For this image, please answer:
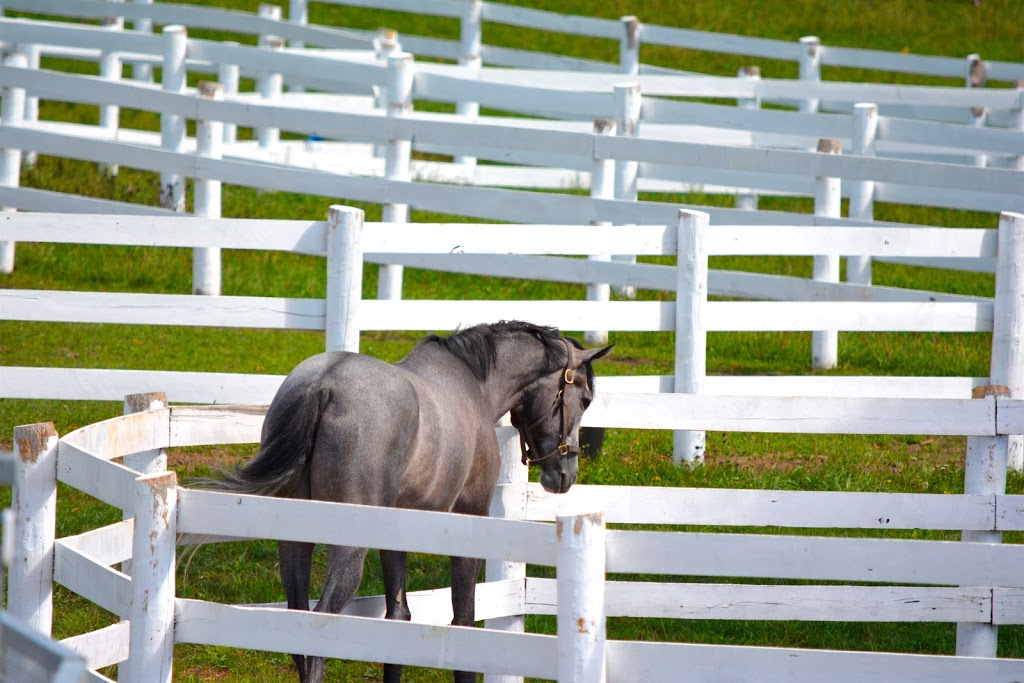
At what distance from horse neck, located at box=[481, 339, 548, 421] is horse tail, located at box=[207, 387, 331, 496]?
959 millimetres

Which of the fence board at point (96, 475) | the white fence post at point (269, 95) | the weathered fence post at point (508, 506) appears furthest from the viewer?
the white fence post at point (269, 95)

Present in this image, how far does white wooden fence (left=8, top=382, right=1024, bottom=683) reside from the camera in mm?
3500

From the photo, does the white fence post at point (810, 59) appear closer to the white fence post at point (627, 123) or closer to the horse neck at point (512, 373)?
the white fence post at point (627, 123)

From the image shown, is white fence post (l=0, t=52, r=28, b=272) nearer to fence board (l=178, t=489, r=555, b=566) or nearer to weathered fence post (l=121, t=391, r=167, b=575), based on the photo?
weathered fence post (l=121, t=391, r=167, b=575)

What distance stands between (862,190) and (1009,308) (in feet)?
9.99

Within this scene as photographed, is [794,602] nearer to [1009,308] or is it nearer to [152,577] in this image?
[152,577]

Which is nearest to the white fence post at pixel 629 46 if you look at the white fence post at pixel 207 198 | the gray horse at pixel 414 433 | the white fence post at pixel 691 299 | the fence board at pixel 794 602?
the white fence post at pixel 207 198

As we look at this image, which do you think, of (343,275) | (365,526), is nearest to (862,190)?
(343,275)

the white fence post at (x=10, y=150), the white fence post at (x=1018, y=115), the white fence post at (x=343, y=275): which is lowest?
the white fence post at (x=343, y=275)

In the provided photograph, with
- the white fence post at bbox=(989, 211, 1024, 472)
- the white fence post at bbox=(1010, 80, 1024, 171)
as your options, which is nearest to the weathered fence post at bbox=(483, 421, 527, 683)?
the white fence post at bbox=(989, 211, 1024, 472)

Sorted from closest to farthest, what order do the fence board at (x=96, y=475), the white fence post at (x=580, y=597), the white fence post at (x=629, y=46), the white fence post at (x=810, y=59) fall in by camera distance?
the white fence post at (x=580, y=597) → the fence board at (x=96, y=475) → the white fence post at (x=629, y=46) → the white fence post at (x=810, y=59)

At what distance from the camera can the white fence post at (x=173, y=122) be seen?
11195mm

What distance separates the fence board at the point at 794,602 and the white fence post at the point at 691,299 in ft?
8.20

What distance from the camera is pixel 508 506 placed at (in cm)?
525
